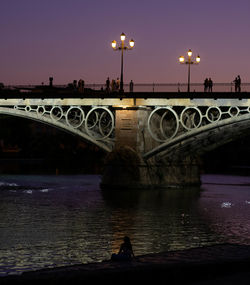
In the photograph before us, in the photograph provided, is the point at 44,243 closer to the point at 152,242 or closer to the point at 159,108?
the point at 152,242

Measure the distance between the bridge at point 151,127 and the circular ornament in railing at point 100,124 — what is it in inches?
3.9

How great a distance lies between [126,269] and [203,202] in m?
29.6

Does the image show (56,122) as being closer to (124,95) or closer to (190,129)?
(124,95)

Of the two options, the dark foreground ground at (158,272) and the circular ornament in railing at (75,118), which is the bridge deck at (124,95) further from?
the dark foreground ground at (158,272)

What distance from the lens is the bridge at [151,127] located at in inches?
2062

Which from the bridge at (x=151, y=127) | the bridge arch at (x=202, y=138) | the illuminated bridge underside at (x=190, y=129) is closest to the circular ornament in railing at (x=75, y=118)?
the bridge at (x=151, y=127)

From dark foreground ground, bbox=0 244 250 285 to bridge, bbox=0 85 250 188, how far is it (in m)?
33.9

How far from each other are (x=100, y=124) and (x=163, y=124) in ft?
16.2

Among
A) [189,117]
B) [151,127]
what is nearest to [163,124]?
[189,117]

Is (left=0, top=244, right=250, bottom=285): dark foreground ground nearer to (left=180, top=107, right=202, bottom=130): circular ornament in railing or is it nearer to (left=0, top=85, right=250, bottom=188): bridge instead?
(left=0, top=85, right=250, bottom=188): bridge

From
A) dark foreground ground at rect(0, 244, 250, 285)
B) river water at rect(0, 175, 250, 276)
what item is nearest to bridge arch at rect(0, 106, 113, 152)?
river water at rect(0, 175, 250, 276)

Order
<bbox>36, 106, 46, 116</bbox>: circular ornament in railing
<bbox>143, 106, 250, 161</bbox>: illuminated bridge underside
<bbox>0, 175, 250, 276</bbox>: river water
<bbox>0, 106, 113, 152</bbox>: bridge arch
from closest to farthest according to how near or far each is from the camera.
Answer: <bbox>0, 175, 250, 276</bbox>: river water, <bbox>143, 106, 250, 161</bbox>: illuminated bridge underside, <bbox>0, 106, 113, 152</bbox>: bridge arch, <bbox>36, 106, 46, 116</bbox>: circular ornament in railing

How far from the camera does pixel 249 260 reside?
664 inches

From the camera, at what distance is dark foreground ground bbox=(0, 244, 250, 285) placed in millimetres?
14453
